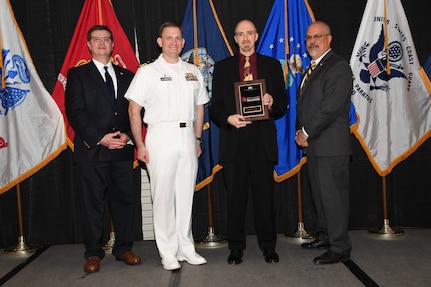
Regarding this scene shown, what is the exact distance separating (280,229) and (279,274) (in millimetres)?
1436

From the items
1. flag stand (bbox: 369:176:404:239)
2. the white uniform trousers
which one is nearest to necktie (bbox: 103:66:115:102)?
the white uniform trousers

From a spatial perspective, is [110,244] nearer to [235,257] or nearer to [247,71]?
[235,257]

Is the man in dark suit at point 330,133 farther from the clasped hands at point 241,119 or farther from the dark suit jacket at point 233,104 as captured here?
the clasped hands at point 241,119

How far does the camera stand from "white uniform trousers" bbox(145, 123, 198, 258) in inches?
138

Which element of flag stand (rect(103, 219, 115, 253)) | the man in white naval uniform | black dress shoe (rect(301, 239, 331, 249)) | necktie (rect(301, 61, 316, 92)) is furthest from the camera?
flag stand (rect(103, 219, 115, 253))

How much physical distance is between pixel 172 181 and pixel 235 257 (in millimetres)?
795

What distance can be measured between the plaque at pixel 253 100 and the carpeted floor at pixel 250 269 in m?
1.17

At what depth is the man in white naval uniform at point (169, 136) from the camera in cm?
350

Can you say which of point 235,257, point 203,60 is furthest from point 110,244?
point 203,60

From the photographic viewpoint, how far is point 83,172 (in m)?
3.68

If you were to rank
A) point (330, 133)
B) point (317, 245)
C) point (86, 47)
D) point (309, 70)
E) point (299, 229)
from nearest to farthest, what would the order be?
1. point (330, 133)
2. point (309, 70)
3. point (317, 245)
4. point (86, 47)
5. point (299, 229)

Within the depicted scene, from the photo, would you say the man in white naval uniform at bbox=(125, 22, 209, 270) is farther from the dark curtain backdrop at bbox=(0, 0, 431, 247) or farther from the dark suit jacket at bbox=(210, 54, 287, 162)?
the dark curtain backdrop at bbox=(0, 0, 431, 247)

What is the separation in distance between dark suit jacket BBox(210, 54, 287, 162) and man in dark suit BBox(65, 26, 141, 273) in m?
0.76

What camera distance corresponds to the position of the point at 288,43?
4453mm
